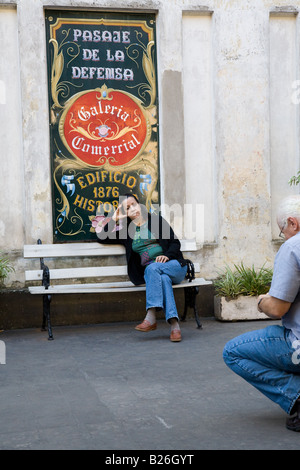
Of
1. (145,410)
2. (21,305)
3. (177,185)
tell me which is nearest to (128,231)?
(177,185)

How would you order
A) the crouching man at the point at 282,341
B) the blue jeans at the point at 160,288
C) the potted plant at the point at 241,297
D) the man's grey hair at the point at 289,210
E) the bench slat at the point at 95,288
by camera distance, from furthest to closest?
the potted plant at the point at 241,297, the bench slat at the point at 95,288, the blue jeans at the point at 160,288, the man's grey hair at the point at 289,210, the crouching man at the point at 282,341

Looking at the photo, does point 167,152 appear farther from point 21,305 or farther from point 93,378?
point 93,378

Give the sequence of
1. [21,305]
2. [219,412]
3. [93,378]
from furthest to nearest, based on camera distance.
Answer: [21,305], [93,378], [219,412]

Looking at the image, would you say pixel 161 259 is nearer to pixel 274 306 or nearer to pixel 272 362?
pixel 272 362

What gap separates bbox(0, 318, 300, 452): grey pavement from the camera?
12.4ft

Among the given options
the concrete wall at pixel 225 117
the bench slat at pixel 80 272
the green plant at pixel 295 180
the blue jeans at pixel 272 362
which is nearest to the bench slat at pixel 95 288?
the bench slat at pixel 80 272

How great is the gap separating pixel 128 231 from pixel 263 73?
8.70 feet

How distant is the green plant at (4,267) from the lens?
7.41 metres

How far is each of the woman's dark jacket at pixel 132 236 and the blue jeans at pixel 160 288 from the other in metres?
0.26

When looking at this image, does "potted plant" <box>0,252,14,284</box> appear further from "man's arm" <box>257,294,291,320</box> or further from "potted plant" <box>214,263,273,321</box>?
"man's arm" <box>257,294,291,320</box>

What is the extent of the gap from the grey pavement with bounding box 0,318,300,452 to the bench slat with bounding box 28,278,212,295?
0.49 m

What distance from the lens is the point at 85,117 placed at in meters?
8.02

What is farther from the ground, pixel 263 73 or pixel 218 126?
pixel 263 73

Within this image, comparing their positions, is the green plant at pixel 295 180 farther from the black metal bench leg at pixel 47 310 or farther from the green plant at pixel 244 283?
the black metal bench leg at pixel 47 310
